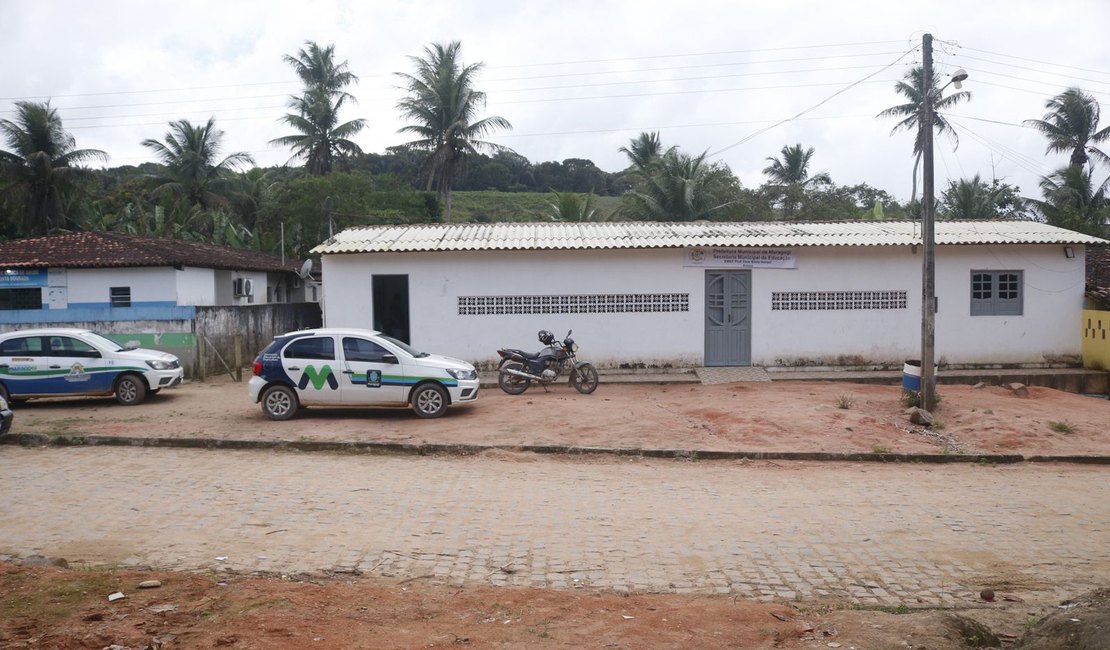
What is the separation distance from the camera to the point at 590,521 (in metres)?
7.70

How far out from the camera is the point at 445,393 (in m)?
13.4

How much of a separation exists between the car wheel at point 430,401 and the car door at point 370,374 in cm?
25

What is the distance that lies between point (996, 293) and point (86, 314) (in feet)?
73.5

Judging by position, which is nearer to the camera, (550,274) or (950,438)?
(950,438)

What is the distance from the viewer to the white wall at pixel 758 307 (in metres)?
18.5

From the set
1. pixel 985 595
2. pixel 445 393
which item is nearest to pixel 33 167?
pixel 445 393

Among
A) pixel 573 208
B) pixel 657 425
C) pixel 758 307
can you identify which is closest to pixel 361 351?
pixel 657 425

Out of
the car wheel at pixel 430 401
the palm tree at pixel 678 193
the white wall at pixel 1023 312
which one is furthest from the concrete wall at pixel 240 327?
the white wall at pixel 1023 312

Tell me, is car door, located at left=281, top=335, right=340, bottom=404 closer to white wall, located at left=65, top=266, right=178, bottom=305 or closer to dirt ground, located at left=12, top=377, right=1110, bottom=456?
dirt ground, located at left=12, top=377, right=1110, bottom=456

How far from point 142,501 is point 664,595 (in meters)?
5.57

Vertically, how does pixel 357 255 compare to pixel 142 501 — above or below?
above

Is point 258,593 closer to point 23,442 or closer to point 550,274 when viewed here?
point 23,442

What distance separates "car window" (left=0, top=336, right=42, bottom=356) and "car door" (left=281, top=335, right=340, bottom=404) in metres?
5.55

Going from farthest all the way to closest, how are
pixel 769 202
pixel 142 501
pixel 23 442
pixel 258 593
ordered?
1. pixel 769 202
2. pixel 23 442
3. pixel 142 501
4. pixel 258 593
